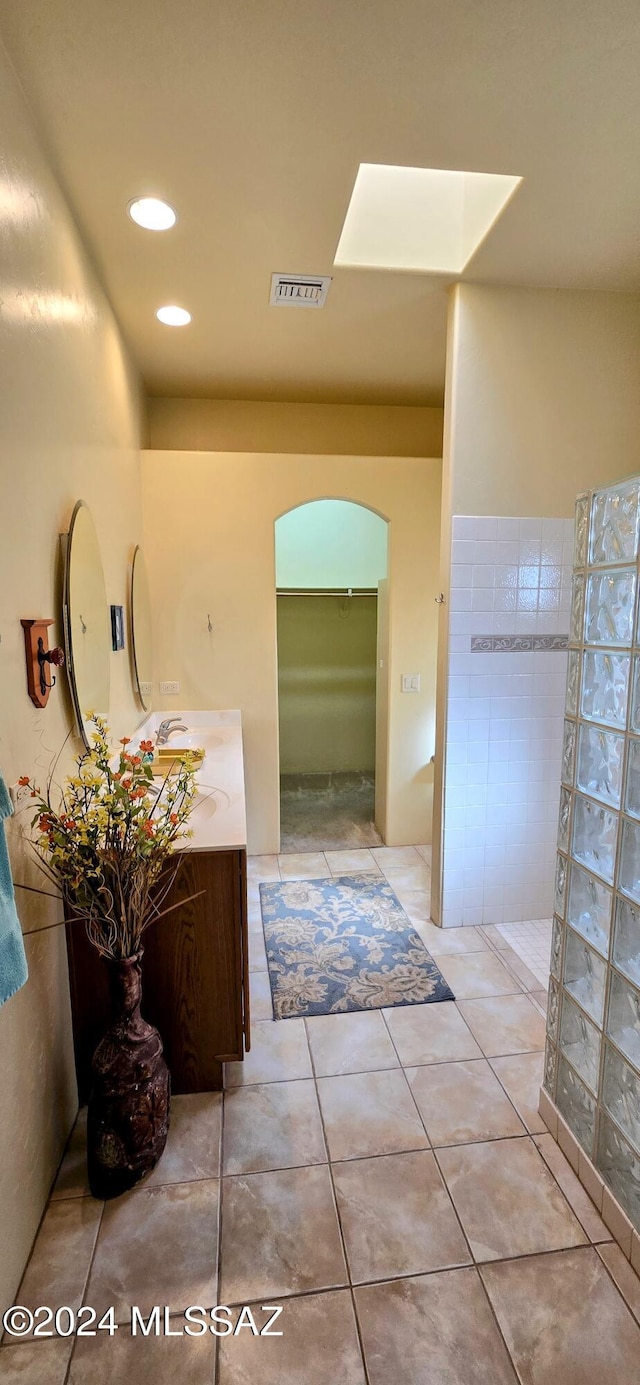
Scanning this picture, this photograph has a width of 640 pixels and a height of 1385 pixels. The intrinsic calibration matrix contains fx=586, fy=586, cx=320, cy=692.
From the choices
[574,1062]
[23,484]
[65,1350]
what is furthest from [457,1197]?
[23,484]

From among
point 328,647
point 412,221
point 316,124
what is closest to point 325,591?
point 328,647

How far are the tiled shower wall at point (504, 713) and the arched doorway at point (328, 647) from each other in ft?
6.03

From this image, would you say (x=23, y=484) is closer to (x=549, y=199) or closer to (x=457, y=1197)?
(x=549, y=199)

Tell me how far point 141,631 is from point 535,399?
205 centimetres

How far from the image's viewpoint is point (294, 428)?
3.53m

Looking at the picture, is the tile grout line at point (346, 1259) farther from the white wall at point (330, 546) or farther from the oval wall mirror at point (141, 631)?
the white wall at point (330, 546)

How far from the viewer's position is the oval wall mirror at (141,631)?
2.78m

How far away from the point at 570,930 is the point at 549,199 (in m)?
2.18

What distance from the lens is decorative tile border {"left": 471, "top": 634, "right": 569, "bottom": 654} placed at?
252 cm

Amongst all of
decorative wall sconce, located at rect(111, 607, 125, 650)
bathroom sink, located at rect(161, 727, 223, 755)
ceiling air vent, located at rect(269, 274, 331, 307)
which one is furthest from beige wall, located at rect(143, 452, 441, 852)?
ceiling air vent, located at rect(269, 274, 331, 307)

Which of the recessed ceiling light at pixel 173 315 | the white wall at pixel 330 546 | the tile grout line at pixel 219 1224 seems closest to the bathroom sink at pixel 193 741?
the tile grout line at pixel 219 1224

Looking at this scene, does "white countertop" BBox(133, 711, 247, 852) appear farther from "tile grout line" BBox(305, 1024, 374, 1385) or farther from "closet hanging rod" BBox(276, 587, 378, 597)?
"closet hanging rod" BBox(276, 587, 378, 597)

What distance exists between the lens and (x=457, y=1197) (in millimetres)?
1457

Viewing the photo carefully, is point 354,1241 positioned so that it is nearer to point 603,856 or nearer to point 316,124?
point 603,856
